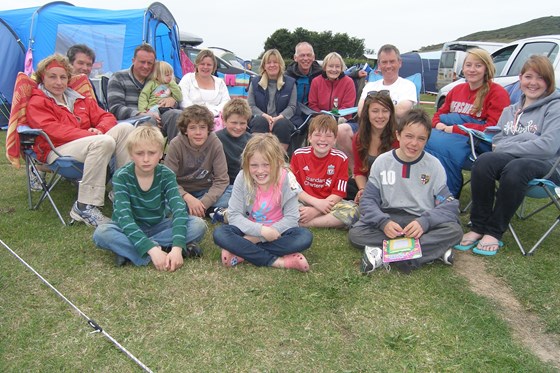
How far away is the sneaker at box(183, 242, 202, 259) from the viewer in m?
2.70

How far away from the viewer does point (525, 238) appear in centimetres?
324

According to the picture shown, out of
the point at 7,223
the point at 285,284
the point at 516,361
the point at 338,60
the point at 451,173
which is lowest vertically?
the point at 7,223

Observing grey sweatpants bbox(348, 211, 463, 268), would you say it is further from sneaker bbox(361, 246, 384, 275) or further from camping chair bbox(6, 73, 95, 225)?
camping chair bbox(6, 73, 95, 225)

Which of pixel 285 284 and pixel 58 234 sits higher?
pixel 285 284

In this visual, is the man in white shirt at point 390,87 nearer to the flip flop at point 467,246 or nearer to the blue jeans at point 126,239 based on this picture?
the flip flop at point 467,246

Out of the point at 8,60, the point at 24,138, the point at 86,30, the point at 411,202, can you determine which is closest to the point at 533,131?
the point at 411,202

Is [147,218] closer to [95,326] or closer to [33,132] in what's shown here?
[95,326]

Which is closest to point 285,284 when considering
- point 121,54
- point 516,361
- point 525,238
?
point 516,361

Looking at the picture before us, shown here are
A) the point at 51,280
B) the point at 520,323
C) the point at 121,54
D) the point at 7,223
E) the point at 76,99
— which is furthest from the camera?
the point at 121,54

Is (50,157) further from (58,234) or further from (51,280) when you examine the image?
(51,280)

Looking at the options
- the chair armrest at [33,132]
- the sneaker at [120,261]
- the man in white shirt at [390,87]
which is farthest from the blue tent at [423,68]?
the sneaker at [120,261]

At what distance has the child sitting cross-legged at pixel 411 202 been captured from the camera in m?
2.69

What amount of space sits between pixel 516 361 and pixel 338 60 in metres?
3.59

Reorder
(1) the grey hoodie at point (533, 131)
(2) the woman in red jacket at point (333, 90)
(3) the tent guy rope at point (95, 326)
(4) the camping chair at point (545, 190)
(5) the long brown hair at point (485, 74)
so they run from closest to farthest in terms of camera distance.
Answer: (3) the tent guy rope at point (95, 326) < (4) the camping chair at point (545, 190) < (1) the grey hoodie at point (533, 131) < (5) the long brown hair at point (485, 74) < (2) the woman in red jacket at point (333, 90)
